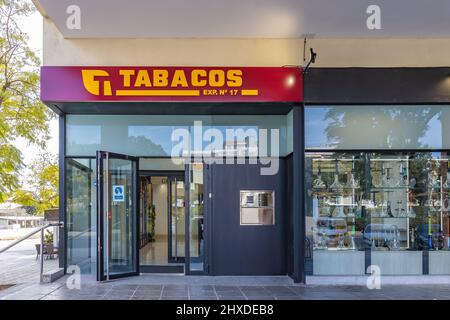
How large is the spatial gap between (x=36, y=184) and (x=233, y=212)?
10361 mm

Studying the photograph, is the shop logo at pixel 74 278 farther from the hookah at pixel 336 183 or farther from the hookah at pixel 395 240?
the hookah at pixel 395 240

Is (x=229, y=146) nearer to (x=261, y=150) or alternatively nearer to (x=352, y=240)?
(x=261, y=150)

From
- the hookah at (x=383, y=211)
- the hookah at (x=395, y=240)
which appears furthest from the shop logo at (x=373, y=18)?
the hookah at (x=395, y=240)

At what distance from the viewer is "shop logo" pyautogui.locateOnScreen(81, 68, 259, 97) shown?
7.32m

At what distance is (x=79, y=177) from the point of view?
838 cm

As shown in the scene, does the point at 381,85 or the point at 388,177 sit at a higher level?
the point at 381,85

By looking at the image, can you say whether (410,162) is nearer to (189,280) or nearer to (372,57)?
(372,57)

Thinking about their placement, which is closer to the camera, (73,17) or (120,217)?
(73,17)

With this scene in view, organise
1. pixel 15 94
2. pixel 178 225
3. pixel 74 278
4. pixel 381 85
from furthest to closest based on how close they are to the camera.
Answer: pixel 15 94
pixel 178 225
pixel 74 278
pixel 381 85

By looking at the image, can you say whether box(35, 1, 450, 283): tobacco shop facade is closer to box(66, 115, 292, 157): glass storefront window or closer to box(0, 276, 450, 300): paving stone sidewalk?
box(66, 115, 292, 157): glass storefront window

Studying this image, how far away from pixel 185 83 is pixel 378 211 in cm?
406

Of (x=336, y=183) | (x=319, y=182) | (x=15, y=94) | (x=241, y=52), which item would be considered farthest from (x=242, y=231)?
(x=15, y=94)

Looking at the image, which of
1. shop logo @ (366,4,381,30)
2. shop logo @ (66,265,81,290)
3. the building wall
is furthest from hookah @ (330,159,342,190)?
shop logo @ (66,265,81,290)

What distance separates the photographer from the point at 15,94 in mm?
10398
